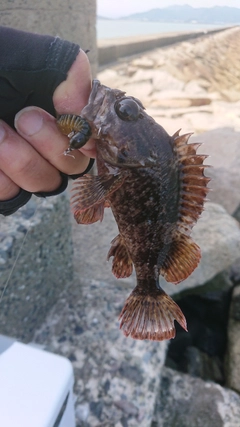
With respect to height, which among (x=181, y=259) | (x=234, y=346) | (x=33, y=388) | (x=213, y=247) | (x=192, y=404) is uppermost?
(x=181, y=259)

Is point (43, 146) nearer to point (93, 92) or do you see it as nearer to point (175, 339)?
point (93, 92)

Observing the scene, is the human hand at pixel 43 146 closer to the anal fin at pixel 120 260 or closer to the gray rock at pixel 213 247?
the anal fin at pixel 120 260

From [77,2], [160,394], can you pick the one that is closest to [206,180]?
[160,394]

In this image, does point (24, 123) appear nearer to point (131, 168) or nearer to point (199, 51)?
point (131, 168)

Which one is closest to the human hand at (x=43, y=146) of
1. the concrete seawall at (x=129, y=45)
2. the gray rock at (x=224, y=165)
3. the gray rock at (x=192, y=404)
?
the gray rock at (x=192, y=404)

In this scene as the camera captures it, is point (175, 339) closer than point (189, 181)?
No

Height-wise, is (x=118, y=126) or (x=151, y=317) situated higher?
(x=118, y=126)

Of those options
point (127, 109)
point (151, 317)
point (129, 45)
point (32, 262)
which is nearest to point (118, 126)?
point (127, 109)
